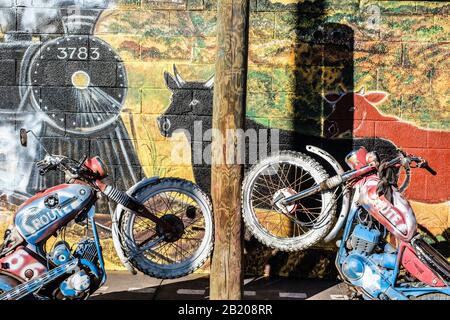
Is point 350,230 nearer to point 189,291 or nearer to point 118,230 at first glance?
point 189,291

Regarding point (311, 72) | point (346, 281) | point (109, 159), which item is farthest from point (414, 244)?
point (109, 159)

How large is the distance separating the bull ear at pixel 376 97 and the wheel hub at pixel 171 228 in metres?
2.41

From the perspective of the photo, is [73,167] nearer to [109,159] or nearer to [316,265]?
[109,159]

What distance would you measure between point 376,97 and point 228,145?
2.15 m

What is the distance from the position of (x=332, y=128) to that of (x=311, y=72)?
23.9 inches

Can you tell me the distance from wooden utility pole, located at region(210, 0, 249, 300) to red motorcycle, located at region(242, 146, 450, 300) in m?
0.54

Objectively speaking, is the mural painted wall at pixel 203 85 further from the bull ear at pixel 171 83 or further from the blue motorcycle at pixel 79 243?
the blue motorcycle at pixel 79 243

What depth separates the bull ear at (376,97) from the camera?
6012 millimetres

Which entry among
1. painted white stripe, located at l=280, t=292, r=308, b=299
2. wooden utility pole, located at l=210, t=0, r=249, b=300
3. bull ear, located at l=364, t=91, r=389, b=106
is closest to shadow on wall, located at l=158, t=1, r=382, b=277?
bull ear, located at l=364, t=91, r=389, b=106

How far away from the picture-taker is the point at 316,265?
19.9 ft

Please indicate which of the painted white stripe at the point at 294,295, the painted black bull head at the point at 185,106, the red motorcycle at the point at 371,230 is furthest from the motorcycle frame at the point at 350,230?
the painted black bull head at the point at 185,106

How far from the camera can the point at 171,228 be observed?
4.88 meters

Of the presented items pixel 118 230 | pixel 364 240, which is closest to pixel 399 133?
pixel 364 240

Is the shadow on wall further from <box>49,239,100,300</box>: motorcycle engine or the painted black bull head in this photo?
<box>49,239,100,300</box>: motorcycle engine
